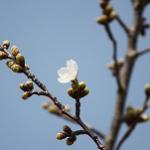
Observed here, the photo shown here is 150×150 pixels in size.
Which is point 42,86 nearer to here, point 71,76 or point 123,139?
point 71,76

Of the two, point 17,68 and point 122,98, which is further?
point 17,68

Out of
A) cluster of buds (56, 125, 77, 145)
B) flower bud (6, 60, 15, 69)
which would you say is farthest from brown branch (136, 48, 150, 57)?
flower bud (6, 60, 15, 69)

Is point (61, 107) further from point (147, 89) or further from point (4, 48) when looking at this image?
point (4, 48)

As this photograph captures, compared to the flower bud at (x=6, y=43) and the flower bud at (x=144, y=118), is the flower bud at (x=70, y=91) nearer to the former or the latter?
the flower bud at (x=144, y=118)

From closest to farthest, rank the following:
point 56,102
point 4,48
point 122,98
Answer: point 122,98, point 56,102, point 4,48

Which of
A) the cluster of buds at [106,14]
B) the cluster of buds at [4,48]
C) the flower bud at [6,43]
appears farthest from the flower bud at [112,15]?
the flower bud at [6,43]

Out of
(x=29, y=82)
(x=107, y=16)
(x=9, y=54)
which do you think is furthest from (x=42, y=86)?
(x=107, y=16)

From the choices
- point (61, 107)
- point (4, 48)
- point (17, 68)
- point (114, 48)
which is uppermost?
point (4, 48)

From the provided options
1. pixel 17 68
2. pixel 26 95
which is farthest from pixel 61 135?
pixel 17 68
